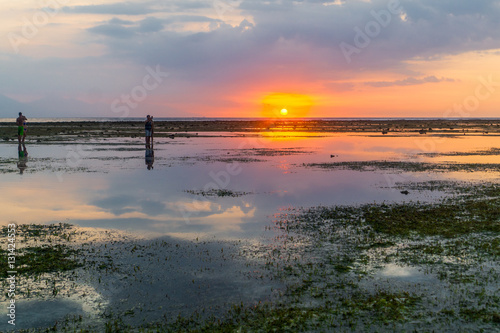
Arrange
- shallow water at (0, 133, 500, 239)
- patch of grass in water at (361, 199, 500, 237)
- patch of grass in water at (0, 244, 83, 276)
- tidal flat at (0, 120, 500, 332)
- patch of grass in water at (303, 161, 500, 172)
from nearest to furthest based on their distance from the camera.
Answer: tidal flat at (0, 120, 500, 332), patch of grass in water at (0, 244, 83, 276), patch of grass in water at (361, 199, 500, 237), shallow water at (0, 133, 500, 239), patch of grass in water at (303, 161, 500, 172)

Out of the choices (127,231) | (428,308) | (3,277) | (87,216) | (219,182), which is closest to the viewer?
(428,308)

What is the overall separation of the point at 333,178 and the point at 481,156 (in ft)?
83.2

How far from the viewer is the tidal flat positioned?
9461 mm

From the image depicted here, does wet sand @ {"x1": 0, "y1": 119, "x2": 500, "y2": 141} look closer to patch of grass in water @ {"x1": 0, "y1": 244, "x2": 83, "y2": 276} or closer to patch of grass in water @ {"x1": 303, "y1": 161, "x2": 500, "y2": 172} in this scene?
patch of grass in water @ {"x1": 303, "y1": 161, "x2": 500, "y2": 172}

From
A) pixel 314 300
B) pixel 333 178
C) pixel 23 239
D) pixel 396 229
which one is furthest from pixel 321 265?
pixel 333 178

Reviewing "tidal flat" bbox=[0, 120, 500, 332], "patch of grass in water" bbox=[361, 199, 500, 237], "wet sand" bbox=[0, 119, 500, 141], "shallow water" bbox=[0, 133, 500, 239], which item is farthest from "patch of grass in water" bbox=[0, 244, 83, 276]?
"wet sand" bbox=[0, 119, 500, 141]

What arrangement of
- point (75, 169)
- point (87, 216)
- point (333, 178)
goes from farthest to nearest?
point (75, 169)
point (333, 178)
point (87, 216)

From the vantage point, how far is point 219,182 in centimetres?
2745

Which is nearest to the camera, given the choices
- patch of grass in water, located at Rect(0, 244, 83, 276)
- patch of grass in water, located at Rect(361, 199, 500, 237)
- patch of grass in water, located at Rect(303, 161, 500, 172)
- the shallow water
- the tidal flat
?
the tidal flat

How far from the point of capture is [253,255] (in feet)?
44.5

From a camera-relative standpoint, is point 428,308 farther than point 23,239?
No

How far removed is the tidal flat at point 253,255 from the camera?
31.0 ft

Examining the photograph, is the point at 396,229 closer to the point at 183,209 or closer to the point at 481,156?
the point at 183,209

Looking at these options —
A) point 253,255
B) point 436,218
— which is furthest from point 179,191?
point 436,218
